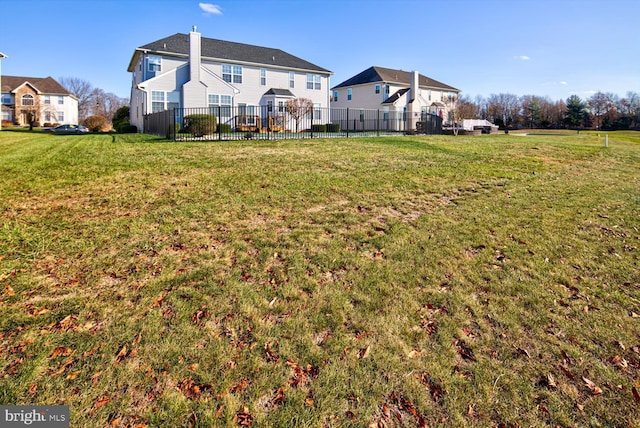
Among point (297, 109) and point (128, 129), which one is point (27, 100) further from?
point (297, 109)

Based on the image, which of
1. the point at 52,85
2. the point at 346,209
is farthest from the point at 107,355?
the point at 52,85

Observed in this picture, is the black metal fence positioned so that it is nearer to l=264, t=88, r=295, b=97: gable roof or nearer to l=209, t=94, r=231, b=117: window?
l=209, t=94, r=231, b=117: window

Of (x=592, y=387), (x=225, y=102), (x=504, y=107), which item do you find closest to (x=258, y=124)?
(x=225, y=102)

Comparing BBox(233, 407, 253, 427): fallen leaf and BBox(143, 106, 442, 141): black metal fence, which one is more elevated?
BBox(143, 106, 442, 141): black metal fence

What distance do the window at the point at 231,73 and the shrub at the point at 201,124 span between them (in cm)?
1046

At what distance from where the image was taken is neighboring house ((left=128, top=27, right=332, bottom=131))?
25.4 m

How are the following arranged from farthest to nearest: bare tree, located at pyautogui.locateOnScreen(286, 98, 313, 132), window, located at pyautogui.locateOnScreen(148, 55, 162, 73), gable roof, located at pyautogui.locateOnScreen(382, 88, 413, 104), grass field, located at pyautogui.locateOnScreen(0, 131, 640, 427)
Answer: gable roof, located at pyautogui.locateOnScreen(382, 88, 413, 104) → window, located at pyautogui.locateOnScreen(148, 55, 162, 73) → bare tree, located at pyautogui.locateOnScreen(286, 98, 313, 132) → grass field, located at pyautogui.locateOnScreen(0, 131, 640, 427)

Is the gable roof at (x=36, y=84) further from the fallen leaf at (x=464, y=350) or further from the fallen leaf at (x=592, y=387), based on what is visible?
the fallen leaf at (x=592, y=387)

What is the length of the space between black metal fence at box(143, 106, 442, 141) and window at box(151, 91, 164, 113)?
4.02ft

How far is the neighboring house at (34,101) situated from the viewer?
51.5 m

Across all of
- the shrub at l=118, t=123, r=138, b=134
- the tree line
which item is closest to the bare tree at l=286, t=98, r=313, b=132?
the shrub at l=118, t=123, r=138, b=134

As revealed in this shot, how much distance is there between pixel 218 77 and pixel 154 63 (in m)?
4.38

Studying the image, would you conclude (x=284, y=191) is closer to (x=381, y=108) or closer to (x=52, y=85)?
(x=381, y=108)

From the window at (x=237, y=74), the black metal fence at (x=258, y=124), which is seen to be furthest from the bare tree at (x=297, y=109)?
the window at (x=237, y=74)
